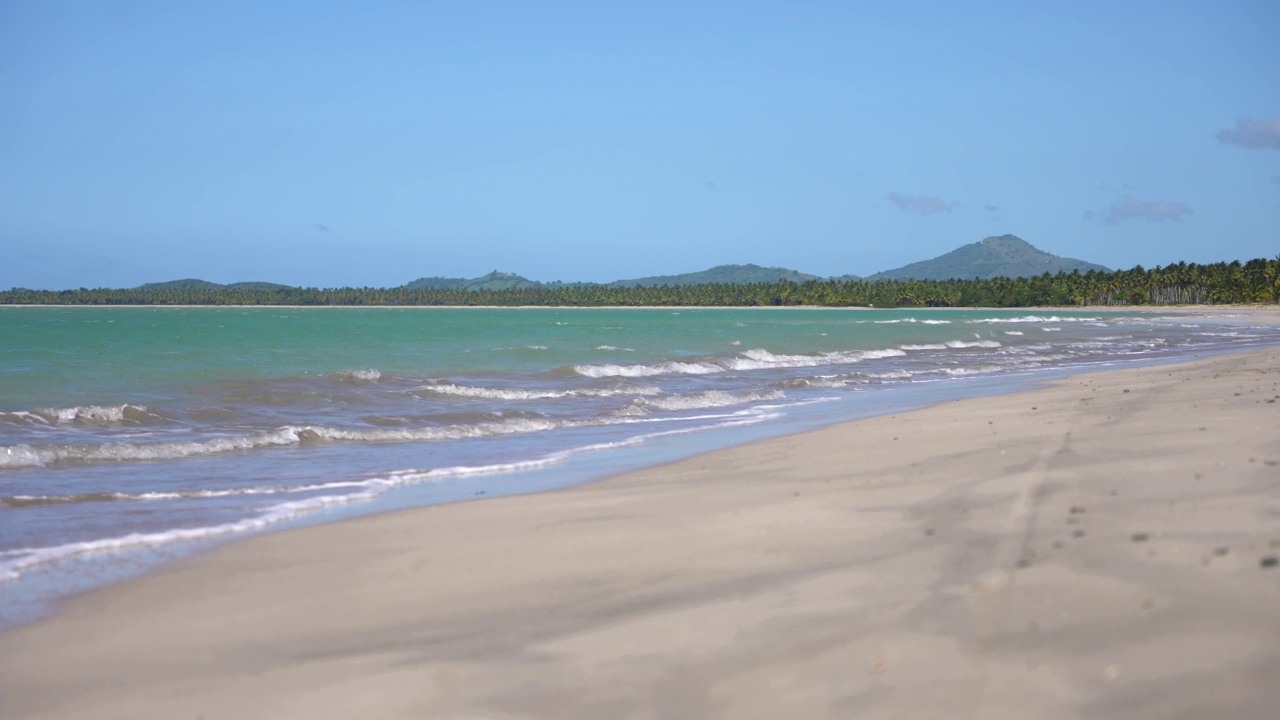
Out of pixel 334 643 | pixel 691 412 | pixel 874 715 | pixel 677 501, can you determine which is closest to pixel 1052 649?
pixel 874 715

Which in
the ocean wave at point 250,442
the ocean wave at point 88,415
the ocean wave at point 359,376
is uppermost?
A: the ocean wave at point 359,376

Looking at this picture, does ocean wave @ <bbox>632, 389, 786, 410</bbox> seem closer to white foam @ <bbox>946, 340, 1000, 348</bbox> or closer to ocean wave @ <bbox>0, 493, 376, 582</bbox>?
ocean wave @ <bbox>0, 493, 376, 582</bbox>

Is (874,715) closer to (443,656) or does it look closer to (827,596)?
(827,596)

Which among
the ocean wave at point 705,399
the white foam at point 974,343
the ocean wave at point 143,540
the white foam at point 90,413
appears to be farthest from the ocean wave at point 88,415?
the white foam at point 974,343

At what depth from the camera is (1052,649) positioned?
12.5 ft

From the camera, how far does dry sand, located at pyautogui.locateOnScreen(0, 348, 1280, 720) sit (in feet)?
12.1

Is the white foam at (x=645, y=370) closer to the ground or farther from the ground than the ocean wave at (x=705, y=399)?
farther from the ground

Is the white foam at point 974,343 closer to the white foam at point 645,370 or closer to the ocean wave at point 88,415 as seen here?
the white foam at point 645,370

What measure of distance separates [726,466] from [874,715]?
264 inches

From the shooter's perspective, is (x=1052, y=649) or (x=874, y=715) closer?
→ (x=874, y=715)

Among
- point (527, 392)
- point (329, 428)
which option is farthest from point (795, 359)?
point (329, 428)

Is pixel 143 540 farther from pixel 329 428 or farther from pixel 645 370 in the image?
pixel 645 370

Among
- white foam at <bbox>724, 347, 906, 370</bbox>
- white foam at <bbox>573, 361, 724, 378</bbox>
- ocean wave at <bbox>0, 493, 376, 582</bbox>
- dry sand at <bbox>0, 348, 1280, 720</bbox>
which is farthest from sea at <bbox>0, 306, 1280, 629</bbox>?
dry sand at <bbox>0, 348, 1280, 720</bbox>

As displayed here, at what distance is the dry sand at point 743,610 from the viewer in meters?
3.69
